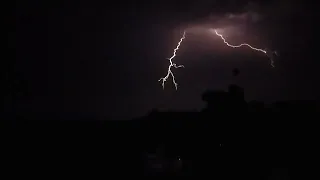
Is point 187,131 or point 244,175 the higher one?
point 187,131

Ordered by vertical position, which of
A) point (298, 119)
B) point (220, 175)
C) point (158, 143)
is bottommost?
point (220, 175)

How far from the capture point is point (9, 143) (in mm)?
10180

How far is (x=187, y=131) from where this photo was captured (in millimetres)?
10852

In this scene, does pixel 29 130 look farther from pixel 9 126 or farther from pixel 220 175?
pixel 220 175

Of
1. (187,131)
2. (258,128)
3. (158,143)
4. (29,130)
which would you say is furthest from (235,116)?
(29,130)

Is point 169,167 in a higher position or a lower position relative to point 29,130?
lower

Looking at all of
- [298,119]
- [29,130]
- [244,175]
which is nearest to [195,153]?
[244,175]

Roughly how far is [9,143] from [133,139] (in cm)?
334

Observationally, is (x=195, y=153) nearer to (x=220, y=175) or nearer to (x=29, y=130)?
(x=220, y=175)

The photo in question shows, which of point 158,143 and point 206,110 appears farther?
point 206,110

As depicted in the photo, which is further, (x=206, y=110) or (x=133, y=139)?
(x=206, y=110)

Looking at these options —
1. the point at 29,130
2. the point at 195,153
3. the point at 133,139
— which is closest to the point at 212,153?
the point at 195,153

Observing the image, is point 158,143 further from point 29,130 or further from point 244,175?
point 29,130

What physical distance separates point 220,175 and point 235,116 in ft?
6.05
